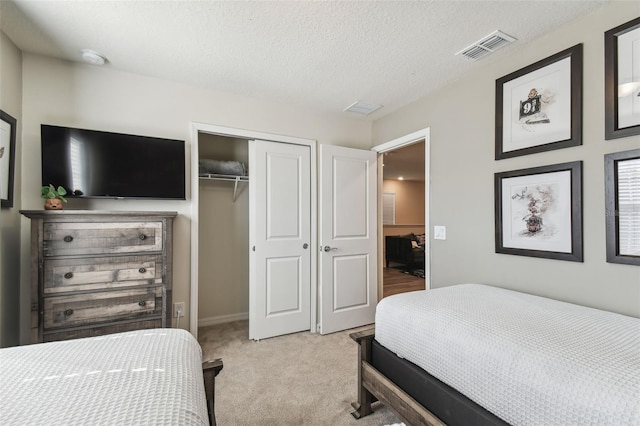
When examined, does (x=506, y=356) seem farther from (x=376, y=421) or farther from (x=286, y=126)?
(x=286, y=126)

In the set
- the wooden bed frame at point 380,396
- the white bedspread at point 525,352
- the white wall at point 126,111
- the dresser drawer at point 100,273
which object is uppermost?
the white wall at point 126,111

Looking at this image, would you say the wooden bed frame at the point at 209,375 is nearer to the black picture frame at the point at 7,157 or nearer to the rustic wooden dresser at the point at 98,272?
the rustic wooden dresser at the point at 98,272

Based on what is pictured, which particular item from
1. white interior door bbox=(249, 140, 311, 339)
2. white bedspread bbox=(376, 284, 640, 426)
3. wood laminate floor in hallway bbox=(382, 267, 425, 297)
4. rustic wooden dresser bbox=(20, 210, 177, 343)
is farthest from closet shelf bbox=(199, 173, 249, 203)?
wood laminate floor in hallway bbox=(382, 267, 425, 297)

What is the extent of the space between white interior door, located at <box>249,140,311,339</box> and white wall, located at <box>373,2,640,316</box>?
4.13 feet

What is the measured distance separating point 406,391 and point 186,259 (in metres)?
2.15

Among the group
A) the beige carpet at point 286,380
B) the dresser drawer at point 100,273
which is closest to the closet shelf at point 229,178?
the dresser drawer at point 100,273

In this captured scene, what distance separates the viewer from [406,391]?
1.49 metres

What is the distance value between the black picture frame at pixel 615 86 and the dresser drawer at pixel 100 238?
302cm

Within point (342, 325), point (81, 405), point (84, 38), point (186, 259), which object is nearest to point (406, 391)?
point (81, 405)

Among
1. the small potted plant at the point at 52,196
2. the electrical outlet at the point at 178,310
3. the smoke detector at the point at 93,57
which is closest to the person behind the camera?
the small potted plant at the point at 52,196

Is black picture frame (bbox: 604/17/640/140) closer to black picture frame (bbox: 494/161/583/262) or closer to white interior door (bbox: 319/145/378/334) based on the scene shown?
black picture frame (bbox: 494/161/583/262)

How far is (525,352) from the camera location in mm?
1069

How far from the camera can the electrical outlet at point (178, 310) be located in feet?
8.73

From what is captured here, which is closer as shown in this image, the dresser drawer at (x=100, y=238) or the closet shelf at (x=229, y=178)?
the dresser drawer at (x=100, y=238)
